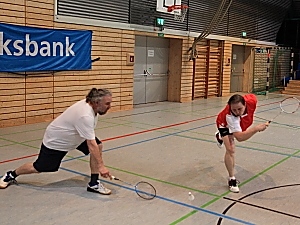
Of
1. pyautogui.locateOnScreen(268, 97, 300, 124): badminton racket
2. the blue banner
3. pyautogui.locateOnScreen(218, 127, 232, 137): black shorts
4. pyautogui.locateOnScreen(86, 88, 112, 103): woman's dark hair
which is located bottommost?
pyautogui.locateOnScreen(268, 97, 300, 124): badminton racket

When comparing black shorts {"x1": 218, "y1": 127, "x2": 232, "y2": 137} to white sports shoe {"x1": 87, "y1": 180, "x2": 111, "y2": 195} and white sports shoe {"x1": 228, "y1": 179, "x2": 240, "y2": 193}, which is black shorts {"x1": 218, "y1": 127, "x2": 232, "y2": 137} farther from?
white sports shoe {"x1": 87, "y1": 180, "x2": 111, "y2": 195}

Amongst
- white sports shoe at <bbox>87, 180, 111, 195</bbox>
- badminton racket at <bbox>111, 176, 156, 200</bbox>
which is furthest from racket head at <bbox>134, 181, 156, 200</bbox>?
white sports shoe at <bbox>87, 180, 111, 195</bbox>

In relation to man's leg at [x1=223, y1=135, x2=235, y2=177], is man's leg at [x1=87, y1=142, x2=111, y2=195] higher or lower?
lower

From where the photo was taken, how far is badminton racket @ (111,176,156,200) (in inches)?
172

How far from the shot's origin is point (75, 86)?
32.7 feet

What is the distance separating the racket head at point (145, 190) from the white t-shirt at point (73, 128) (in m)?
0.90

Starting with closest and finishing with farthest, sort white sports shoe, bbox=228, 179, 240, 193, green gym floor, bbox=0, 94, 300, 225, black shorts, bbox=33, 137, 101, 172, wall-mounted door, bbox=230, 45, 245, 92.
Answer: green gym floor, bbox=0, 94, 300, 225 → black shorts, bbox=33, 137, 101, 172 → white sports shoe, bbox=228, 179, 240, 193 → wall-mounted door, bbox=230, 45, 245, 92

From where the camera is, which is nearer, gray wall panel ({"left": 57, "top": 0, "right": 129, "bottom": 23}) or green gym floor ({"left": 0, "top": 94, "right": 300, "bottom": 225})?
green gym floor ({"left": 0, "top": 94, "right": 300, "bottom": 225})

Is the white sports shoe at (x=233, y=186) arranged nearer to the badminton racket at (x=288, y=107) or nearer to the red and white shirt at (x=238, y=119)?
the red and white shirt at (x=238, y=119)

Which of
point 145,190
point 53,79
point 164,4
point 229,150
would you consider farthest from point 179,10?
point 145,190

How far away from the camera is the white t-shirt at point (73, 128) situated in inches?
160

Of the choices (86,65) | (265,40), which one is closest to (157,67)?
(86,65)

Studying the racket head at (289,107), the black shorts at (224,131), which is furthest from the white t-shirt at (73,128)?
the racket head at (289,107)

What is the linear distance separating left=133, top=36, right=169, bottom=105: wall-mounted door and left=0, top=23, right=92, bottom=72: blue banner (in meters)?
2.96
